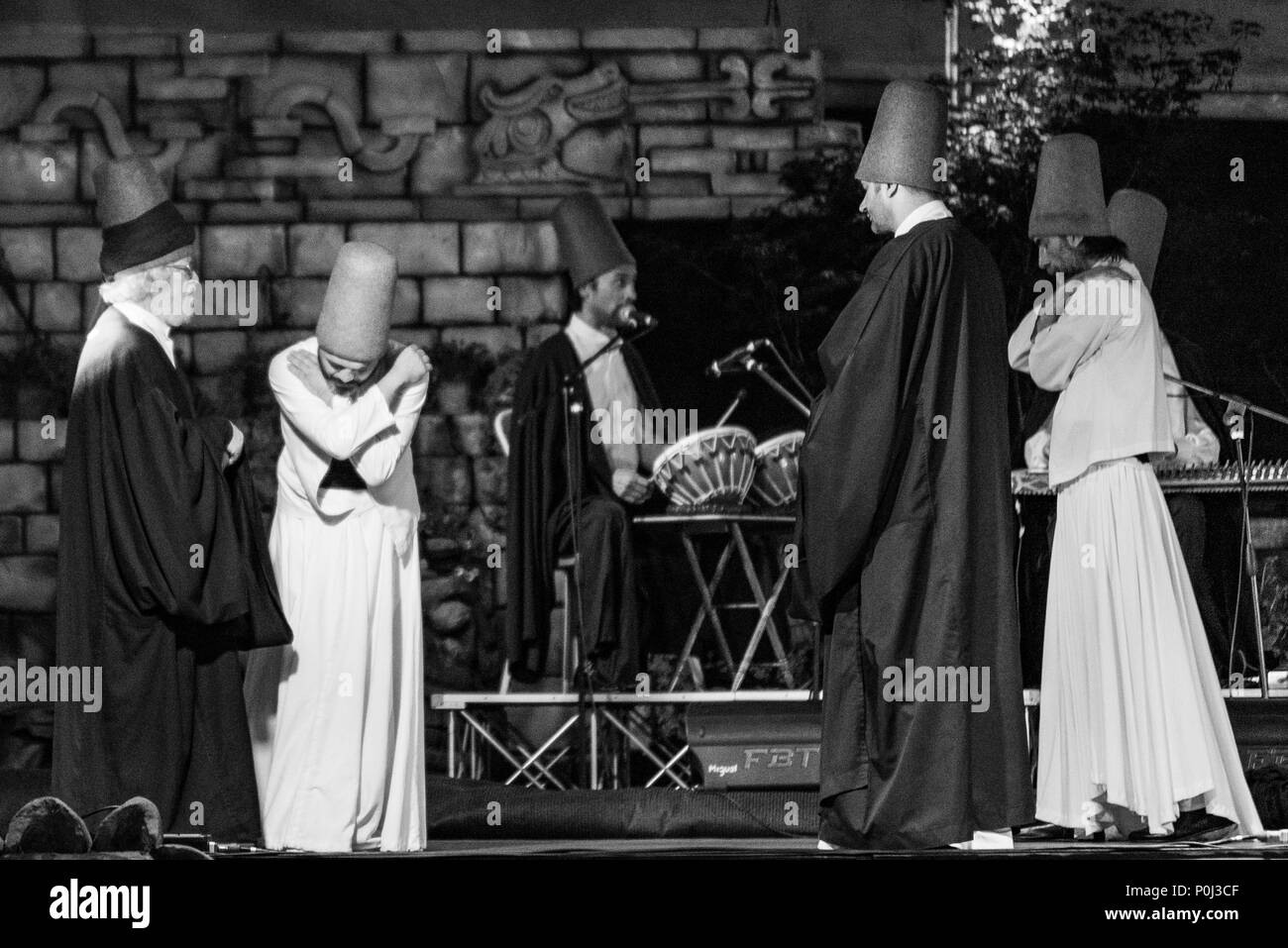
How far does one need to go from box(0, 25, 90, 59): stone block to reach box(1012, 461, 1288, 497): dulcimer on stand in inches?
178

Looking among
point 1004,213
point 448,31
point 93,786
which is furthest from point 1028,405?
point 93,786

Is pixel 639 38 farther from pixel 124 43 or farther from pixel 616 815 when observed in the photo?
pixel 616 815

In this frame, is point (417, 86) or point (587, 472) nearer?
point (587, 472)

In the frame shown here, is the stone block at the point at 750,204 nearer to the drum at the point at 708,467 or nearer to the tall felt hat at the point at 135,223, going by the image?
the drum at the point at 708,467

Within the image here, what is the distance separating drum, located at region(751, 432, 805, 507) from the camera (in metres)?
7.80

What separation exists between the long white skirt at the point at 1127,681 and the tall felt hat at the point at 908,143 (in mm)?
1178

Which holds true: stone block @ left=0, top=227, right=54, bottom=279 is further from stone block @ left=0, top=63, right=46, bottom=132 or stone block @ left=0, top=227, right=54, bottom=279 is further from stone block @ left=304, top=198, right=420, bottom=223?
stone block @ left=304, top=198, right=420, bottom=223

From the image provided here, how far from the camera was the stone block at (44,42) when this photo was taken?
8.88 metres

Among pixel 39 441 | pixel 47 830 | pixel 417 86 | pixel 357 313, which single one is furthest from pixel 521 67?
pixel 47 830

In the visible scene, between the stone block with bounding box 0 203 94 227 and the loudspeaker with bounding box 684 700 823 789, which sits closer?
the loudspeaker with bounding box 684 700 823 789

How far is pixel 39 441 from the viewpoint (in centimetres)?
885

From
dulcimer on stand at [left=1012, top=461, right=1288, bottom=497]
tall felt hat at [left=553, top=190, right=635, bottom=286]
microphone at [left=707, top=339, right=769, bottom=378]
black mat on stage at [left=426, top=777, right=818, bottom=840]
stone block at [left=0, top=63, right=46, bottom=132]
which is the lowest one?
black mat on stage at [left=426, top=777, right=818, bottom=840]

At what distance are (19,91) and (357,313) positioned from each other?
3.69 metres

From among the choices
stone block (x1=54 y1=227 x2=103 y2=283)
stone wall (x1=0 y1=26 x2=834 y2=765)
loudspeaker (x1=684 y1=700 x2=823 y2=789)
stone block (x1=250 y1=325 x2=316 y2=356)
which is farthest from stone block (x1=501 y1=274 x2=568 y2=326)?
loudspeaker (x1=684 y1=700 x2=823 y2=789)
